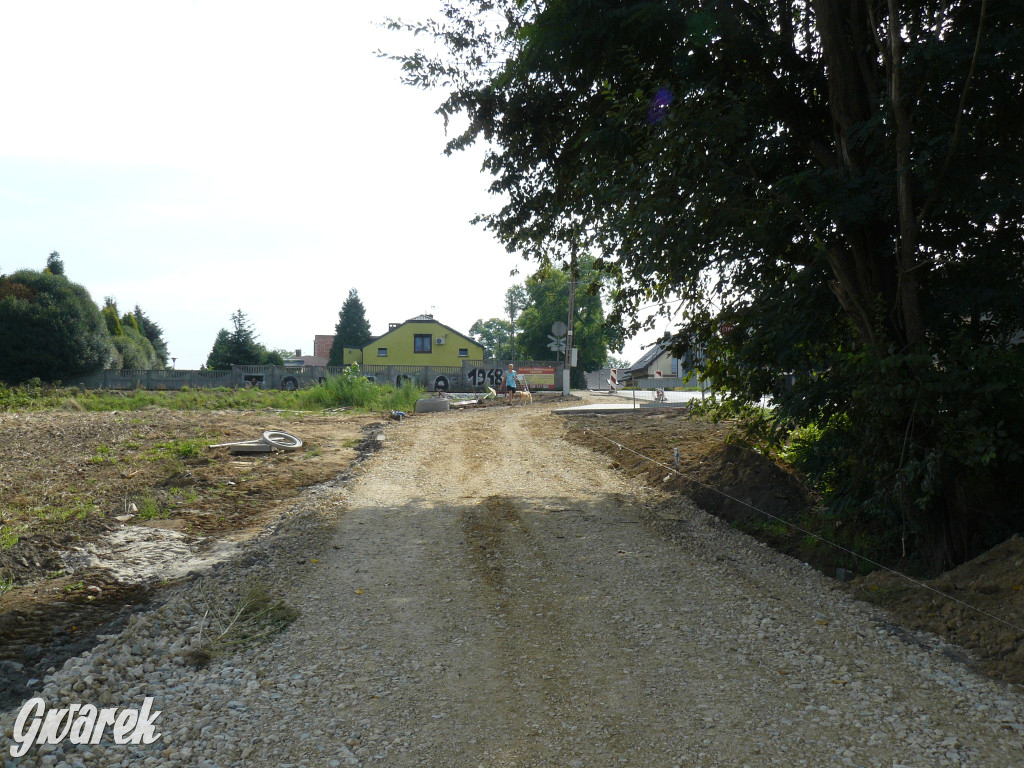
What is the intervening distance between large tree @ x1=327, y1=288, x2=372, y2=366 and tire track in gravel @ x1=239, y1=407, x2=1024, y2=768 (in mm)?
81065

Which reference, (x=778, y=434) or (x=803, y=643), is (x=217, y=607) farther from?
(x=778, y=434)

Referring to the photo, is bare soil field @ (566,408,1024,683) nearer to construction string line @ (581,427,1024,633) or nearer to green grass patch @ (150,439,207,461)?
construction string line @ (581,427,1024,633)

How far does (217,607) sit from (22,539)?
9.80 ft

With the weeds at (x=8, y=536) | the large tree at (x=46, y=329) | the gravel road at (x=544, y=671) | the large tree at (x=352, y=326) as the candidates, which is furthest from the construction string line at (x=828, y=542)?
the large tree at (x=352, y=326)

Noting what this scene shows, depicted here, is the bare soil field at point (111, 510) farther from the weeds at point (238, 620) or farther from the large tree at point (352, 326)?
the large tree at point (352, 326)

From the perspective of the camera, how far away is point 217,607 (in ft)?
18.0

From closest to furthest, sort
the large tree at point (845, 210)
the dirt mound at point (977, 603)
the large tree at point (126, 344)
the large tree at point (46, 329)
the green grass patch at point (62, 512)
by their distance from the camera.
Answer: the dirt mound at point (977, 603), the large tree at point (845, 210), the green grass patch at point (62, 512), the large tree at point (46, 329), the large tree at point (126, 344)

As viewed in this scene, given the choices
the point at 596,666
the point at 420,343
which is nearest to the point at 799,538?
the point at 596,666

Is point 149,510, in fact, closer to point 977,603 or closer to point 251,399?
point 977,603

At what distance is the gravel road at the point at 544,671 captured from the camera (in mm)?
3484

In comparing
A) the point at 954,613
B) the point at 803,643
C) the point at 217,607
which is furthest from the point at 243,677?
the point at 954,613

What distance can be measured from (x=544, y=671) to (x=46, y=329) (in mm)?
38798

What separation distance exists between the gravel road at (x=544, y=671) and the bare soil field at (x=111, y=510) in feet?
1.98

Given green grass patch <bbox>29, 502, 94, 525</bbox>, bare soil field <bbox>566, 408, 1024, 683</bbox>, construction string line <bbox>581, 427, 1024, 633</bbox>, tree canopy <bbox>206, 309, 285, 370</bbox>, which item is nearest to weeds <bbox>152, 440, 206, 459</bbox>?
green grass patch <bbox>29, 502, 94, 525</bbox>
